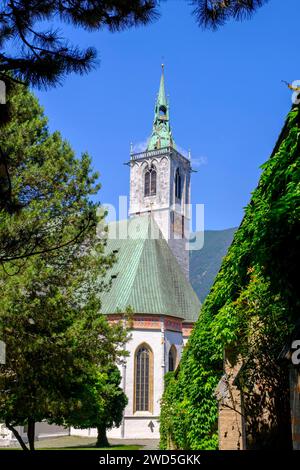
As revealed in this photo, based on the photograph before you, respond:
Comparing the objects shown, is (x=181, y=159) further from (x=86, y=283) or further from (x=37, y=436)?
(x=86, y=283)

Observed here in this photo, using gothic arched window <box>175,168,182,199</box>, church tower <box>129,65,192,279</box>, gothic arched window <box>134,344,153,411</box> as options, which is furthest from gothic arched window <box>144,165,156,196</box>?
gothic arched window <box>134,344,153,411</box>

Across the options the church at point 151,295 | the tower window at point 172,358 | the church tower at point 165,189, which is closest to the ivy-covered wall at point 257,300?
the church at point 151,295

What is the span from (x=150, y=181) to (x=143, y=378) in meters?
24.8

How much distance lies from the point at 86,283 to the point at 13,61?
11.7 metres

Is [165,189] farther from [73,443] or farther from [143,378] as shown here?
[73,443]

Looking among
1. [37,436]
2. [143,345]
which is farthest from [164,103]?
[37,436]

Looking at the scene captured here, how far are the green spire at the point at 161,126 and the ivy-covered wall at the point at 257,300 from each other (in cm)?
4454

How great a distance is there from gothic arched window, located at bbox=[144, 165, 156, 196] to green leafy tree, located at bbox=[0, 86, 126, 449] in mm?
39106

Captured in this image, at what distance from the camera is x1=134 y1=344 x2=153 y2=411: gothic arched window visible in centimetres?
3728

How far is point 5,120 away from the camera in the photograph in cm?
677

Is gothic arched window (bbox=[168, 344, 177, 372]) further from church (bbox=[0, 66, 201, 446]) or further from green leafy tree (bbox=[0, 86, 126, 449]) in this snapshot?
green leafy tree (bbox=[0, 86, 126, 449])

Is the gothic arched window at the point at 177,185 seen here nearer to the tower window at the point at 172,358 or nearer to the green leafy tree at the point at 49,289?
the tower window at the point at 172,358

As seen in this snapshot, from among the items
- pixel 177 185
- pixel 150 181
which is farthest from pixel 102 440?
pixel 177 185

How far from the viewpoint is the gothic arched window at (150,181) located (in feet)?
186
